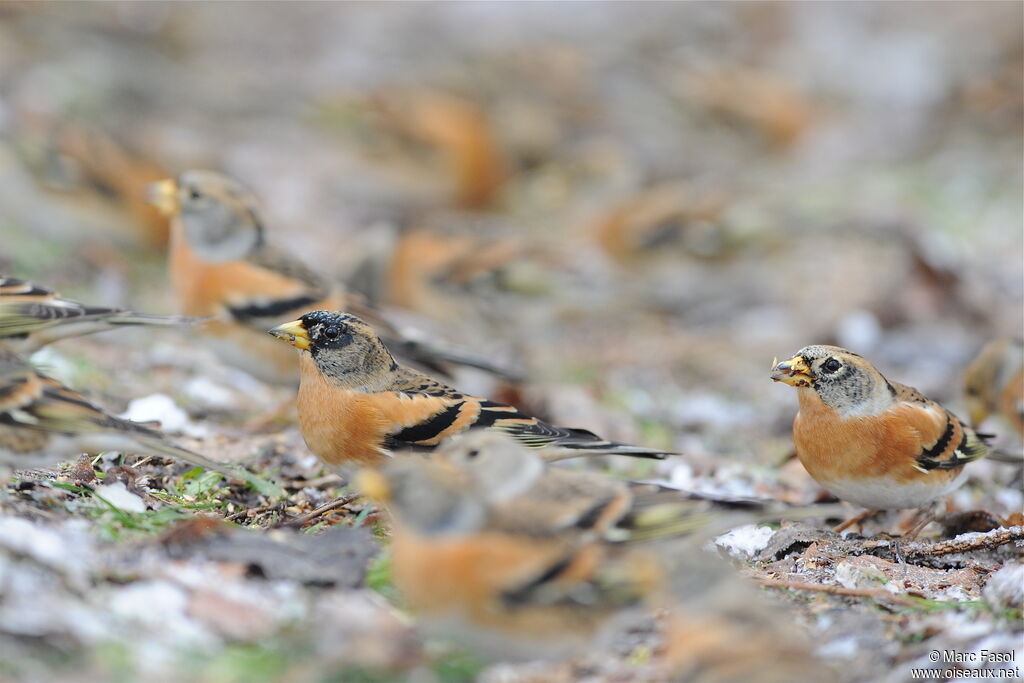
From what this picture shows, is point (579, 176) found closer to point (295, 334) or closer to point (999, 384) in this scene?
point (999, 384)

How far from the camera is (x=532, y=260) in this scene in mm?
6848

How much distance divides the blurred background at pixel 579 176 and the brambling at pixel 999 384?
0.96m

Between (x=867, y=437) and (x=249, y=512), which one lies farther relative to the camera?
(x=867, y=437)

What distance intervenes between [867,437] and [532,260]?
10.9 ft

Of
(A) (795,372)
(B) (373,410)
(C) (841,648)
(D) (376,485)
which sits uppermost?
(A) (795,372)

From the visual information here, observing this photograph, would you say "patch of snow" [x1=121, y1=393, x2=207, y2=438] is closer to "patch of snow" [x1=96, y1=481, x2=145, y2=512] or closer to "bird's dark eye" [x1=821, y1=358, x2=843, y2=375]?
"patch of snow" [x1=96, y1=481, x2=145, y2=512]

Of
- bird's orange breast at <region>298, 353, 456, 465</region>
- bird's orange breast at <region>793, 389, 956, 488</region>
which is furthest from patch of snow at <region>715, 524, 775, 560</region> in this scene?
bird's orange breast at <region>298, 353, 456, 465</region>

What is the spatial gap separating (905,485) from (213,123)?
8.32 meters

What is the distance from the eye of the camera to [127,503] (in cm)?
344

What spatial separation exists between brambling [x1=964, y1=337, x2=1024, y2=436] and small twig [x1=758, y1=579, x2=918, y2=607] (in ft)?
6.66

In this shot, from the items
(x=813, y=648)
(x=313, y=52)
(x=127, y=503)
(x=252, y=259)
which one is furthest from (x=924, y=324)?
(x=313, y=52)

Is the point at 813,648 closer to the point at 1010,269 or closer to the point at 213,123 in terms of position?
the point at 1010,269

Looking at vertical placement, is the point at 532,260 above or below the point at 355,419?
above

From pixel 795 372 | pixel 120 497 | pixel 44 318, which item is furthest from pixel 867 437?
pixel 44 318
